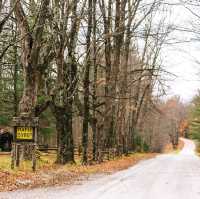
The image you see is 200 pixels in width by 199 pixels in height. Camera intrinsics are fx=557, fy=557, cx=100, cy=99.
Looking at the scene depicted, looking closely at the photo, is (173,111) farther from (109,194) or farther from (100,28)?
(109,194)

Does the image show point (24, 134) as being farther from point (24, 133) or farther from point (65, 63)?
point (65, 63)

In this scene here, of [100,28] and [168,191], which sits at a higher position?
[100,28]

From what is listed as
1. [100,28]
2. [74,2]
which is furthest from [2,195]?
[100,28]

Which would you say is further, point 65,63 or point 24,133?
point 65,63

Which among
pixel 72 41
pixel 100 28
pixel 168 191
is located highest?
pixel 100 28

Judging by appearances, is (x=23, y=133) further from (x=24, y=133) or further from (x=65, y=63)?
(x=65, y=63)

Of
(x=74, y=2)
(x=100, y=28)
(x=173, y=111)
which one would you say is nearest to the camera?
(x=74, y=2)

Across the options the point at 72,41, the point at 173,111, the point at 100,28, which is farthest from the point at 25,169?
the point at 173,111

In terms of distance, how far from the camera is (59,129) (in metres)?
28.3

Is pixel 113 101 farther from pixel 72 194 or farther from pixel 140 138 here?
pixel 140 138

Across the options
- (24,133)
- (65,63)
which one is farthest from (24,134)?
(65,63)

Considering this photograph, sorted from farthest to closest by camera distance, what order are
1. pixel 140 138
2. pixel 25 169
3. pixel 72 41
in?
1. pixel 140 138
2. pixel 72 41
3. pixel 25 169

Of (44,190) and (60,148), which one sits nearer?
(44,190)

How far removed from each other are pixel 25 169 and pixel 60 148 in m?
6.60
